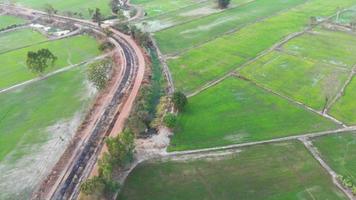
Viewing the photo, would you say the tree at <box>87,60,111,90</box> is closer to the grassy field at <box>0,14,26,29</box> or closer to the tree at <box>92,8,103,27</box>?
the tree at <box>92,8,103,27</box>

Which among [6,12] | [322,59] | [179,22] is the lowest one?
[322,59]

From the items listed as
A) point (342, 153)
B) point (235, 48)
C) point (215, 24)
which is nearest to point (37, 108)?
point (235, 48)

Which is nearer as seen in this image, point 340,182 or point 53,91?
point 340,182

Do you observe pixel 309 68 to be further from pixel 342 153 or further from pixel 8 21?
pixel 8 21

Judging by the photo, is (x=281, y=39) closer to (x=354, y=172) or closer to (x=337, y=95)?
(x=337, y=95)

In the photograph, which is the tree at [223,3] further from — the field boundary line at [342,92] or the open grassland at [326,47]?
the field boundary line at [342,92]

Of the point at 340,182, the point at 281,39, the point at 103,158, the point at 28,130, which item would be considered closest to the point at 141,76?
the point at 28,130

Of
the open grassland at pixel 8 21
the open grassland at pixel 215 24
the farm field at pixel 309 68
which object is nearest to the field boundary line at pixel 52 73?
the open grassland at pixel 215 24

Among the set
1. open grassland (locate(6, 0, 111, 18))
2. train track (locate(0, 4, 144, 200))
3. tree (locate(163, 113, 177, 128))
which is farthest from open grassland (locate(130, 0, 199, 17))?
tree (locate(163, 113, 177, 128))
